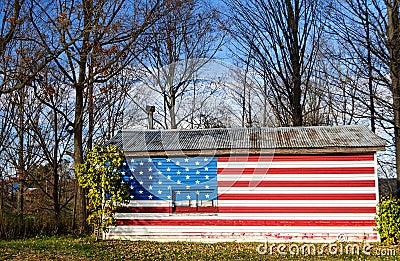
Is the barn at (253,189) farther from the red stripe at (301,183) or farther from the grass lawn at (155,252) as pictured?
the grass lawn at (155,252)

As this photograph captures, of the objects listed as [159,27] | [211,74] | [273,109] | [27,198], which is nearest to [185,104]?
[211,74]

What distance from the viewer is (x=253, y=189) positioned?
41.1ft

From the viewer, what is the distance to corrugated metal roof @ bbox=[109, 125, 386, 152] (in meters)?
12.5

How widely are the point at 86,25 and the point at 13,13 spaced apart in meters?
1.97

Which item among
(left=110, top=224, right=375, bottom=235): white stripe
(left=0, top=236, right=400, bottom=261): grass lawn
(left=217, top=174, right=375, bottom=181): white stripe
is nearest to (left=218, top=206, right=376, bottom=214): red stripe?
(left=110, top=224, right=375, bottom=235): white stripe

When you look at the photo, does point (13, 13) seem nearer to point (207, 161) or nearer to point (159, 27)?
point (159, 27)

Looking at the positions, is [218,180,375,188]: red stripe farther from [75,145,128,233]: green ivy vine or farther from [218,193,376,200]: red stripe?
[75,145,128,233]: green ivy vine

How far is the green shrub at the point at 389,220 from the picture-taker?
11289 mm

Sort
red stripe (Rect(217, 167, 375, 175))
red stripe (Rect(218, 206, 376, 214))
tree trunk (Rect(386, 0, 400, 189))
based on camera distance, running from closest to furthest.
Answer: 1. red stripe (Rect(218, 206, 376, 214))
2. red stripe (Rect(217, 167, 375, 175))
3. tree trunk (Rect(386, 0, 400, 189))

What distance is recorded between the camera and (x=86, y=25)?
1219 centimetres

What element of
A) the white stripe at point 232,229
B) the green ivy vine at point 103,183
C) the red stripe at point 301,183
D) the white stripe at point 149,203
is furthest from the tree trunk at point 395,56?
the green ivy vine at point 103,183

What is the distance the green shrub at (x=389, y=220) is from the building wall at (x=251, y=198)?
386mm

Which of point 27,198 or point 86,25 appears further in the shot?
point 27,198

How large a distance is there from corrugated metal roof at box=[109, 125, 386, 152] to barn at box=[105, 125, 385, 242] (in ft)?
0.10
